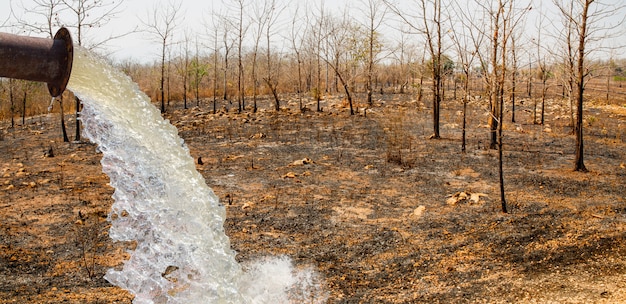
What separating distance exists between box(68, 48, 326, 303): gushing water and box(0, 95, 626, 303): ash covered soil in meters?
0.49

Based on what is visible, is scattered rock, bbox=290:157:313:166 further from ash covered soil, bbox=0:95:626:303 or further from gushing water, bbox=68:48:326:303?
gushing water, bbox=68:48:326:303

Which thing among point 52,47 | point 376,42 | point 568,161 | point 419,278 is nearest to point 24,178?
point 419,278

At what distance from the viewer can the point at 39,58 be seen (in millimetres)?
2270

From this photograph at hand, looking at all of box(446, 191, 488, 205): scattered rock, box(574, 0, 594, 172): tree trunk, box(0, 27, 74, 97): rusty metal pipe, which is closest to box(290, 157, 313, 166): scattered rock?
box(446, 191, 488, 205): scattered rock

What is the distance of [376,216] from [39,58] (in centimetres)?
602

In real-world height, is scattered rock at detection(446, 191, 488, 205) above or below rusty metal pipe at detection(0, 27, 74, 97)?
below

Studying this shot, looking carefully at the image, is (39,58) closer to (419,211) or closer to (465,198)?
(419,211)

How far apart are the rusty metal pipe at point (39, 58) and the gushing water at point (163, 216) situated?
1.35 meters

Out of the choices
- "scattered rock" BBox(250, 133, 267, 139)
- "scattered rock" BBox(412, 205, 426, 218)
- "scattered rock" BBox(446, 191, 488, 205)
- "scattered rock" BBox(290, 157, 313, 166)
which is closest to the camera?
"scattered rock" BBox(412, 205, 426, 218)

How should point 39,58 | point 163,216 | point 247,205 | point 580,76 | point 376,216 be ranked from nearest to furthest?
1. point 39,58
2. point 163,216
3. point 376,216
4. point 247,205
5. point 580,76

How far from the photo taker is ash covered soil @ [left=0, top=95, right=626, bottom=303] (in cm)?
536

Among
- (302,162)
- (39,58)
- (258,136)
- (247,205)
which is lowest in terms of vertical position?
(247,205)

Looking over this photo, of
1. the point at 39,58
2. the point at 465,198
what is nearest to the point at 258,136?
the point at 465,198

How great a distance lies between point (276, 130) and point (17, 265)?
9957mm
